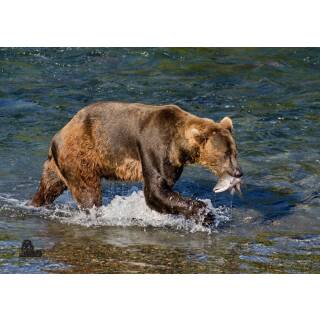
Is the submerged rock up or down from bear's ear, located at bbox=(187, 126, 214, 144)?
down

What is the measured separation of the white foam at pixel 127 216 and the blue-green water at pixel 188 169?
0.07 feet

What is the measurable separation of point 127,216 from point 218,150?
175cm

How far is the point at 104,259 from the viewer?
9.06m

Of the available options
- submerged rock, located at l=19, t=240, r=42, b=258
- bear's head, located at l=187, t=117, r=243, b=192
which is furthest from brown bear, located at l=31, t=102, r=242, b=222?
submerged rock, located at l=19, t=240, r=42, b=258

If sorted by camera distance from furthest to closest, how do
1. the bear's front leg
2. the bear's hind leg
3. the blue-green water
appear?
1. the bear's hind leg
2. the bear's front leg
3. the blue-green water

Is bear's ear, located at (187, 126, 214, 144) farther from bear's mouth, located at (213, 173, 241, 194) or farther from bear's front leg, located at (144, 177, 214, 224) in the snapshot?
bear's front leg, located at (144, 177, 214, 224)

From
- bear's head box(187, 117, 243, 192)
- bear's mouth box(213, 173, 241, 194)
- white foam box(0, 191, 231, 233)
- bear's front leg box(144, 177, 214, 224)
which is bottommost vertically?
white foam box(0, 191, 231, 233)

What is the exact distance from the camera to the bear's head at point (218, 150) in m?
9.64

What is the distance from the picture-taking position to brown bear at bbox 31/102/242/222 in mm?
9891

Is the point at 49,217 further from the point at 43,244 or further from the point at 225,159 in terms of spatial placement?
the point at 225,159

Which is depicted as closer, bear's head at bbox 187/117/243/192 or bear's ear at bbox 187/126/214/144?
bear's head at bbox 187/117/243/192

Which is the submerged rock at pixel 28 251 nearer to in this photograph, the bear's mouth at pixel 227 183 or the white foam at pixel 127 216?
the white foam at pixel 127 216

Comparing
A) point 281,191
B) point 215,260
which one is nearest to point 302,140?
point 281,191

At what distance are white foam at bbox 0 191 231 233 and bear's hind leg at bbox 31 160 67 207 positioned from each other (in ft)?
0.37
